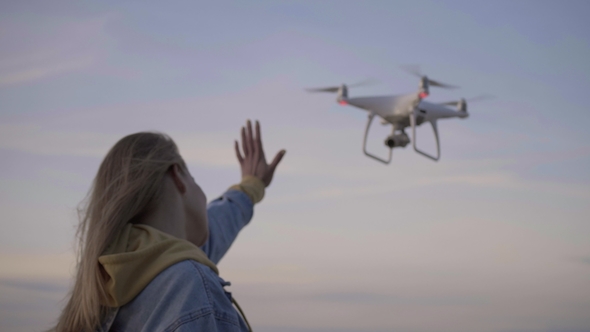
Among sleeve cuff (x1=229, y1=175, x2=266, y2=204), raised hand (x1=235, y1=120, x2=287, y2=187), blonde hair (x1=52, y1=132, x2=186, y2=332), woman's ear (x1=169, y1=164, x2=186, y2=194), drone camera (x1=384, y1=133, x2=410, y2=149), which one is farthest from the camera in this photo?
drone camera (x1=384, y1=133, x2=410, y2=149)

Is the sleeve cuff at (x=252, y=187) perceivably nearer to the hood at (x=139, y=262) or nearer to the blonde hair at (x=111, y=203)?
the blonde hair at (x=111, y=203)

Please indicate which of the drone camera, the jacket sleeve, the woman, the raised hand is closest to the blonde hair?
the woman

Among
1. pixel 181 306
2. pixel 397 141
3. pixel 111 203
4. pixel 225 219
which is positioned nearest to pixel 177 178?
pixel 111 203

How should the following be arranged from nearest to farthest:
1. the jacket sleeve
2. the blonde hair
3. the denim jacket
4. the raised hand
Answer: the denim jacket
the blonde hair
the jacket sleeve
the raised hand

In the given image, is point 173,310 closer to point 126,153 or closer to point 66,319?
point 66,319

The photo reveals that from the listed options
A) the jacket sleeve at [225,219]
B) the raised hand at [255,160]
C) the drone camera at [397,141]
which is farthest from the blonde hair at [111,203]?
the drone camera at [397,141]

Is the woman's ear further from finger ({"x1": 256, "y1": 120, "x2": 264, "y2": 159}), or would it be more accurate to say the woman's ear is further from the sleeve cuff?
finger ({"x1": 256, "y1": 120, "x2": 264, "y2": 159})
